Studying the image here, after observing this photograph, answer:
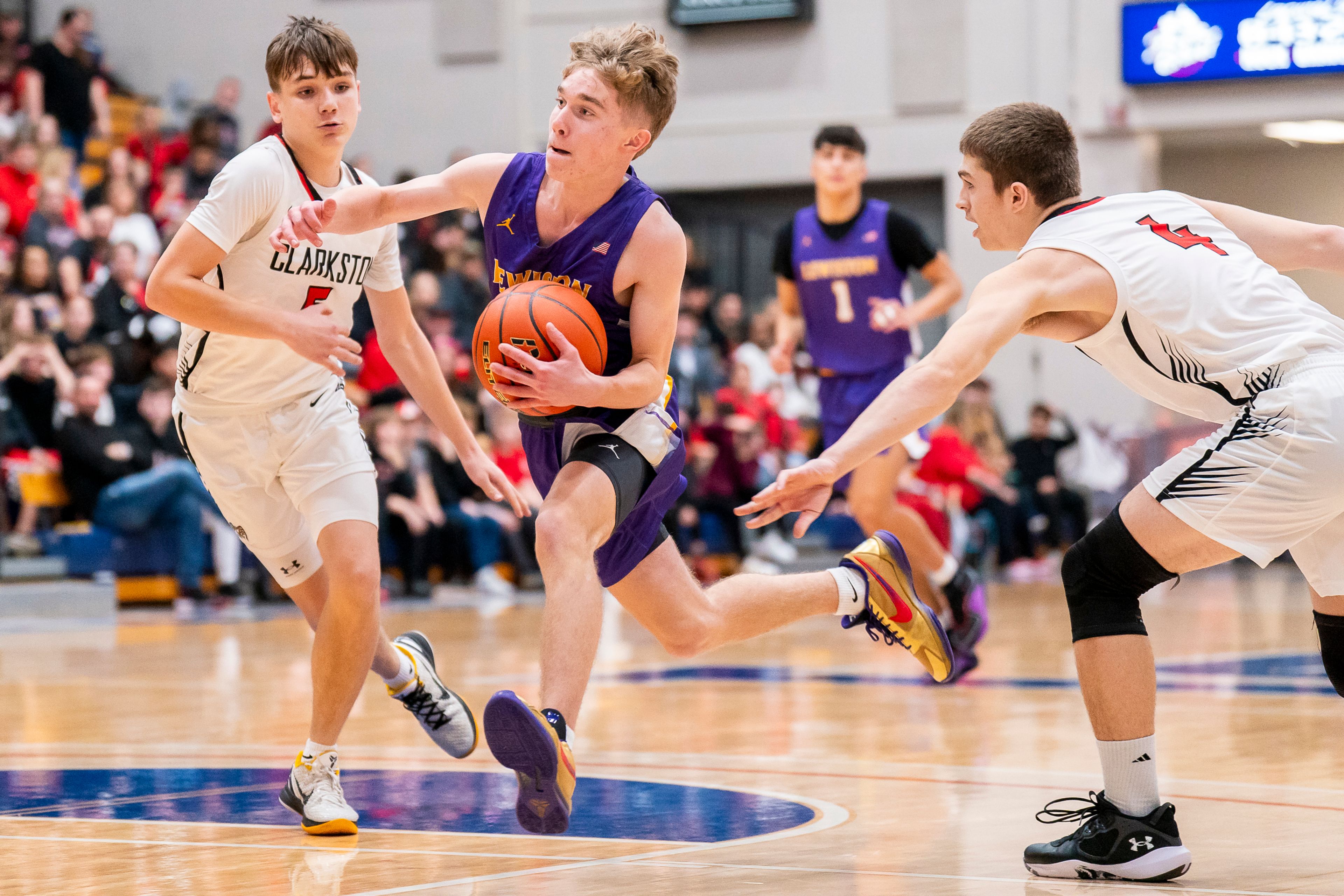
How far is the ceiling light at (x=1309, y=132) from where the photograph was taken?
17.2m

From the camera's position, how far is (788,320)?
A: 7980mm

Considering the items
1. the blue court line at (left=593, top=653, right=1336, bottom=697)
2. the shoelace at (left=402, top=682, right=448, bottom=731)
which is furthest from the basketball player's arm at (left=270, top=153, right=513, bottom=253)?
the blue court line at (left=593, top=653, right=1336, bottom=697)

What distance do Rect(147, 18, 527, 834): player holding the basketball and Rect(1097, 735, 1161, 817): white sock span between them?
1.82m

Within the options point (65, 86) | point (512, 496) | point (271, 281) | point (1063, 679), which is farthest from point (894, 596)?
point (65, 86)

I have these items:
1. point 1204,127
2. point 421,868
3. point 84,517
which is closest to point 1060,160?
point 421,868

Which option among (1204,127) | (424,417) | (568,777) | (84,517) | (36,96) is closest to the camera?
(568,777)

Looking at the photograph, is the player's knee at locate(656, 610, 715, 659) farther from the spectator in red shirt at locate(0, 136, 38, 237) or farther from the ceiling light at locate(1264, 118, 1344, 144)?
the ceiling light at locate(1264, 118, 1344, 144)

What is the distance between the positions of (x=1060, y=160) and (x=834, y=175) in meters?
4.04

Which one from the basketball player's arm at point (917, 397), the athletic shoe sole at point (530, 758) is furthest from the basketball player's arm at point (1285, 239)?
the athletic shoe sole at point (530, 758)

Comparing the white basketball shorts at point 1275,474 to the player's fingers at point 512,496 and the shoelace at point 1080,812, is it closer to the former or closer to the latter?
the shoelace at point 1080,812

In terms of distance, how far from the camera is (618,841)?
3.81 metres

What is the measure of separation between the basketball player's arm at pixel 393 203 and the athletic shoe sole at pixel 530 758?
1.29 meters

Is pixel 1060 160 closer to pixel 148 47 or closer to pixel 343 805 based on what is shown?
pixel 343 805

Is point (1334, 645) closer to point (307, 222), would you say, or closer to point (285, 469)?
point (307, 222)
